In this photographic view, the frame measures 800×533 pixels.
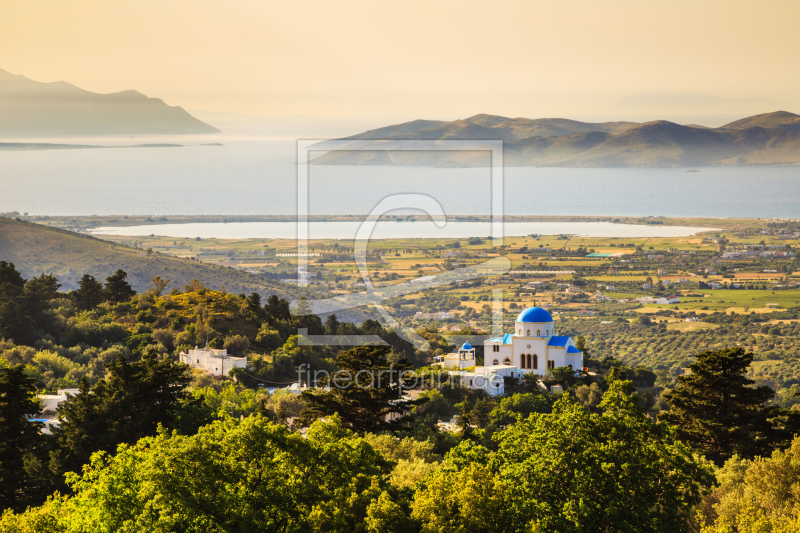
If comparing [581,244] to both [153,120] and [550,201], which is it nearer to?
[550,201]

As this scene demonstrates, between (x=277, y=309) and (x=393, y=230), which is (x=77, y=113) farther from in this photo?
(x=277, y=309)

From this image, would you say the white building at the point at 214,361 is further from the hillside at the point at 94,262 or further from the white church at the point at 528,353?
the hillside at the point at 94,262

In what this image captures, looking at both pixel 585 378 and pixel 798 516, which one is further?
pixel 585 378

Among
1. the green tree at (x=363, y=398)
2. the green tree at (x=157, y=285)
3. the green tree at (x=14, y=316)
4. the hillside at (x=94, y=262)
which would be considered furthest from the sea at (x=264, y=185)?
the green tree at (x=363, y=398)

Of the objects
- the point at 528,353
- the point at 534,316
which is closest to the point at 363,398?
the point at 528,353

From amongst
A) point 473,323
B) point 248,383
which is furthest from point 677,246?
point 248,383

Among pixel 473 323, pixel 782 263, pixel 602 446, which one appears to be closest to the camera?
pixel 602 446

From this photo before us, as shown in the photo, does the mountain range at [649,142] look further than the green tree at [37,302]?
Yes
